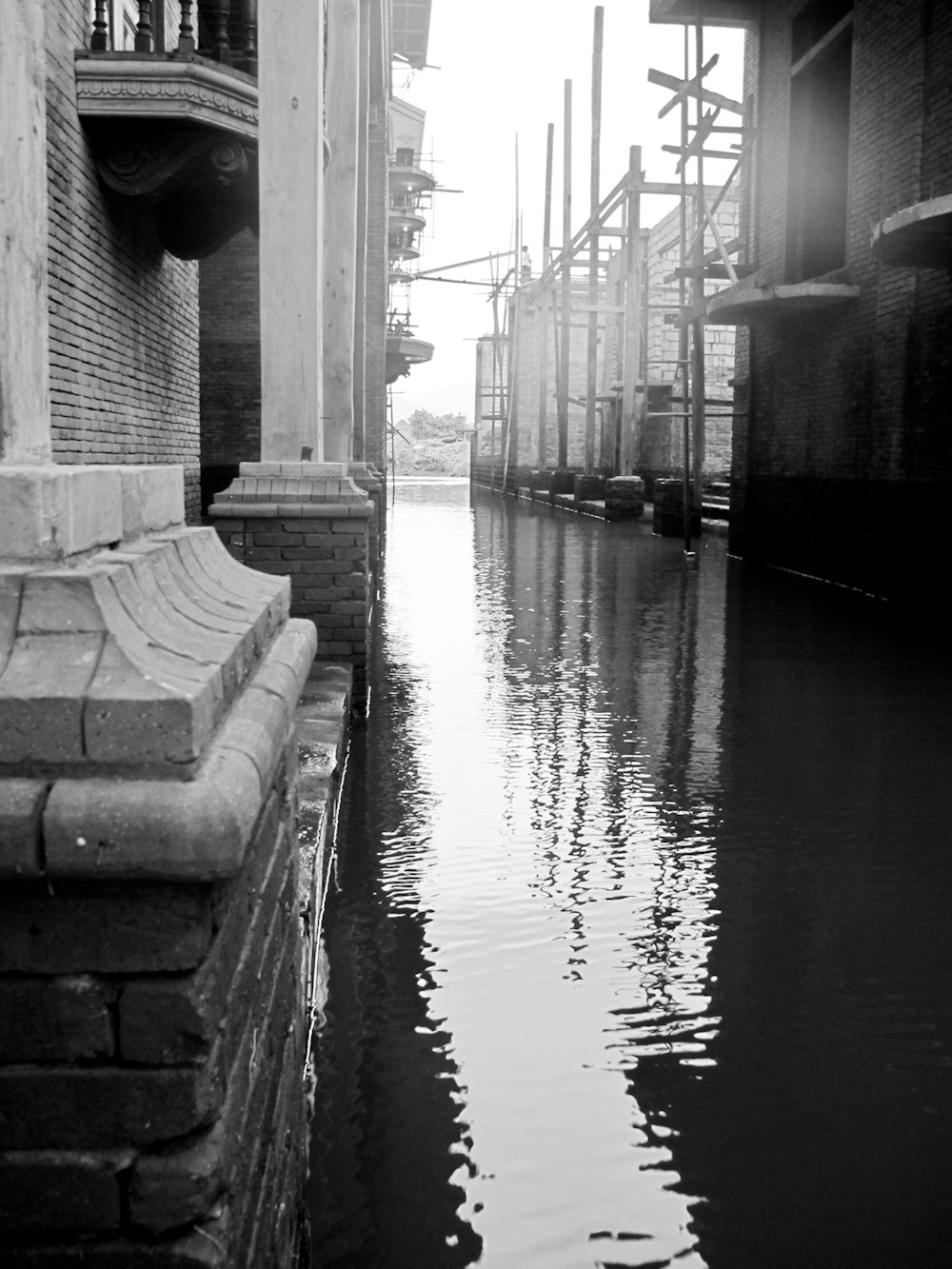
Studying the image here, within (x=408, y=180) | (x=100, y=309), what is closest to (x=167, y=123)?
(x=100, y=309)

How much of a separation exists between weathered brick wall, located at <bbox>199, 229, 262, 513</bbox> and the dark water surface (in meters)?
11.2

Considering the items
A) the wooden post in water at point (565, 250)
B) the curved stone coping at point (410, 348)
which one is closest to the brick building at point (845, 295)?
the wooden post in water at point (565, 250)

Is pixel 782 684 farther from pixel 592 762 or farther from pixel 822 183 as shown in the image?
pixel 822 183

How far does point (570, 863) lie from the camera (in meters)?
4.02

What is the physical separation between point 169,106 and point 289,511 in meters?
4.41

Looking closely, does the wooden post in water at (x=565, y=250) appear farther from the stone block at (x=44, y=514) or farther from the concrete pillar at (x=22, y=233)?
the stone block at (x=44, y=514)

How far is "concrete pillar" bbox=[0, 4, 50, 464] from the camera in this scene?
283 cm

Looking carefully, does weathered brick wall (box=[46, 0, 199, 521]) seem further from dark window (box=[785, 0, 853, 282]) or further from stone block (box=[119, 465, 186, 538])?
dark window (box=[785, 0, 853, 282])

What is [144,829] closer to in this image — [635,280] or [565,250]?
[635,280]

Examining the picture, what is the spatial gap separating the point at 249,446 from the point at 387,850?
45.2 feet

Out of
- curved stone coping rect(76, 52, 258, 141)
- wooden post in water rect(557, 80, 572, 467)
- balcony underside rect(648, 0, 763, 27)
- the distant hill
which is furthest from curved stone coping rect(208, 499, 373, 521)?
the distant hill

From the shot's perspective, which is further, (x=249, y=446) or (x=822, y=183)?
(x=249, y=446)

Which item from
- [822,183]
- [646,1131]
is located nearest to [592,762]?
[646,1131]

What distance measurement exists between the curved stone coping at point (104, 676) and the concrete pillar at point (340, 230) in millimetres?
6479
